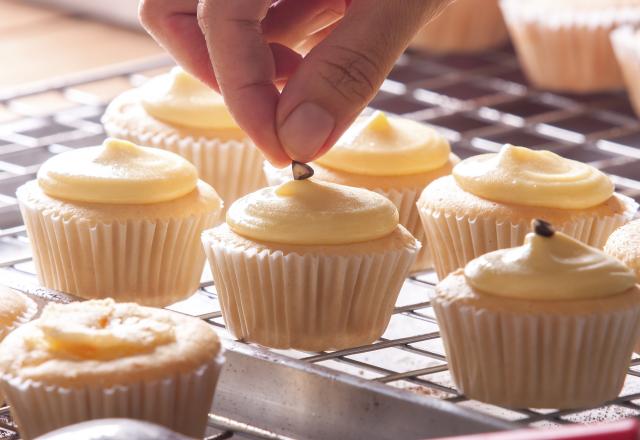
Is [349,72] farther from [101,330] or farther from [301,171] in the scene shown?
[101,330]

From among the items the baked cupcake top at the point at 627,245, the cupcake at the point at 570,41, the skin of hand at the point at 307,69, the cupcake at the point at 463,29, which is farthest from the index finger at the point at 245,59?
the cupcake at the point at 463,29

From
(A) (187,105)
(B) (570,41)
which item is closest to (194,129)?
(A) (187,105)

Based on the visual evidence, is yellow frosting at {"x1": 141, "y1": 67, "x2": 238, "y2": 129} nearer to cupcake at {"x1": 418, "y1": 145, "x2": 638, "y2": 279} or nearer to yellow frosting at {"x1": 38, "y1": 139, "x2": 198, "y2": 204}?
yellow frosting at {"x1": 38, "y1": 139, "x2": 198, "y2": 204}

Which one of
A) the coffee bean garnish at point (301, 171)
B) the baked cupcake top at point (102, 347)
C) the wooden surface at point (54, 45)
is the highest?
the coffee bean garnish at point (301, 171)

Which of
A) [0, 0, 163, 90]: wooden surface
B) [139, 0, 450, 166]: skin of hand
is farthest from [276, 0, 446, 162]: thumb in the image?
[0, 0, 163, 90]: wooden surface

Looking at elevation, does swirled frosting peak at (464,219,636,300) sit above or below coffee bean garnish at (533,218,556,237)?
below

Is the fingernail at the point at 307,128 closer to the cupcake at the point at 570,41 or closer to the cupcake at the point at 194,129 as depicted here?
the cupcake at the point at 194,129
